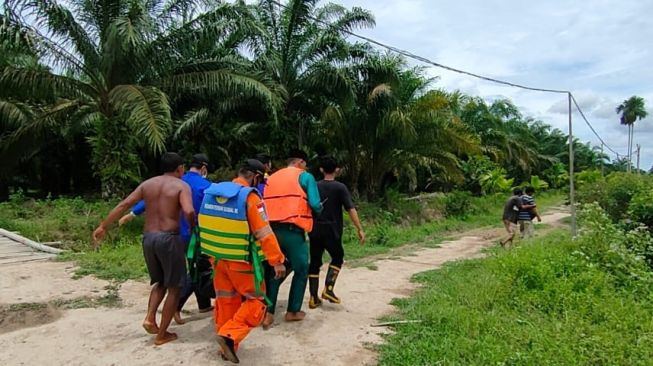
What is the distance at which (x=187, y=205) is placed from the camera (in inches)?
165

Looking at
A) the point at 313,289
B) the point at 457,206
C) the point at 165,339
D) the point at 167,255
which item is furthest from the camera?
the point at 457,206

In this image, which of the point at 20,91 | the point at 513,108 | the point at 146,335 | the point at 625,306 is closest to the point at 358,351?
the point at 146,335

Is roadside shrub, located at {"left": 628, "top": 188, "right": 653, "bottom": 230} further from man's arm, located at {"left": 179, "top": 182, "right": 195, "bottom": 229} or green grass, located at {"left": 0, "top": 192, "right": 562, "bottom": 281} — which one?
man's arm, located at {"left": 179, "top": 182, "right": 195, "bottom": 229}

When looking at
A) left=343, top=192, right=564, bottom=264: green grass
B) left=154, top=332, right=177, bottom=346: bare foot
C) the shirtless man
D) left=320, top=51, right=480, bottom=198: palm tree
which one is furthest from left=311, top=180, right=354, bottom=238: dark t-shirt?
left=320, top=51, right=480, bottom=198: palm tree

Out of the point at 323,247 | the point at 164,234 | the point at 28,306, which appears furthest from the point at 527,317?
the point at 28,306

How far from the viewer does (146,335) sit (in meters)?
4.53

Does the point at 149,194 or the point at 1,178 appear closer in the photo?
the point at 149,194

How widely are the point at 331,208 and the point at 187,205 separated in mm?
1594

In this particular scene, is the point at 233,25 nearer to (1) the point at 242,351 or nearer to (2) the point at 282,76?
(2) the point at 282,76

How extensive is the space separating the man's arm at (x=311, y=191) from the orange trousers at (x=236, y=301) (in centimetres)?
106

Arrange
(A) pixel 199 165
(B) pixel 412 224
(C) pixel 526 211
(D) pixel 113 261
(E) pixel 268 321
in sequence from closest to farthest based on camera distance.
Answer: (E) pixel 268 321, (A) pixel 199 165, (D) pixel 113 261, (C) pixel 526 211, (B) pixel 412 224

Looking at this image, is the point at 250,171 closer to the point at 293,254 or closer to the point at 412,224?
the point at 293,254

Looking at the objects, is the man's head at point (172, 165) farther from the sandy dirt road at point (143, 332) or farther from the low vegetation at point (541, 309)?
the low vegetation at point (541, 309)

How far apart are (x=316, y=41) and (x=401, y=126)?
336 cm
